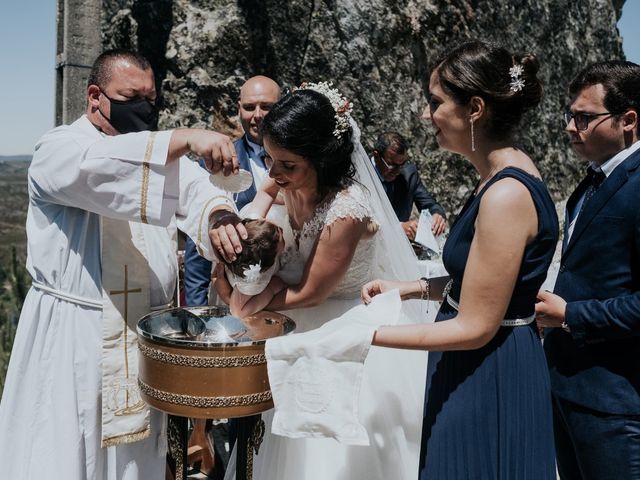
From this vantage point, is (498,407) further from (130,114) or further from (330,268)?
(130,114)

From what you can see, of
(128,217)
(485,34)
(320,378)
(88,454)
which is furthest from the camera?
(485,34)

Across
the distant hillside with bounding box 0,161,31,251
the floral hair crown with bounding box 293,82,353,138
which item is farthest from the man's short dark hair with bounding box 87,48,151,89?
the distant hillside with bounding box 0,161,31,251

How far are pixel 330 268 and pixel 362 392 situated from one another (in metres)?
0.57

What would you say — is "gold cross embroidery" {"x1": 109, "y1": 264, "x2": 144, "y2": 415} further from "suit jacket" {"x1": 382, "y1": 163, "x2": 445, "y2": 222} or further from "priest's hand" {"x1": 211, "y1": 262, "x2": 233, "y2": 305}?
"suit jacket" {"x1": 382, "y1": 163, "x2": 445, "y2": 222}

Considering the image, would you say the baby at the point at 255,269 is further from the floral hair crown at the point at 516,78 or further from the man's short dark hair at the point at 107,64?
the floral hair crown at the point at 516,78

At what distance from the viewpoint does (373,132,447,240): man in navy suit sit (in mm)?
5434

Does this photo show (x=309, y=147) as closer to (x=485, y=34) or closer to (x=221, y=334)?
(x=221, y=334)

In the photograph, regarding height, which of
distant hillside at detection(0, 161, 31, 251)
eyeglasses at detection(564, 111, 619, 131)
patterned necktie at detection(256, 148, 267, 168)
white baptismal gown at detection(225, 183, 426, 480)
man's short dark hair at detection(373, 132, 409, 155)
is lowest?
distant hillside at detection(0, 161, 31, 251)

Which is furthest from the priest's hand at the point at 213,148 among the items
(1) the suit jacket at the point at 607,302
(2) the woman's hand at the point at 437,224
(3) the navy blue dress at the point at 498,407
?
(2) the woman's hand at the point at 437,224

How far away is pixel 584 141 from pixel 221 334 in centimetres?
161

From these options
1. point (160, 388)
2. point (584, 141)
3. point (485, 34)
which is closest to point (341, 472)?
point (160, 388)

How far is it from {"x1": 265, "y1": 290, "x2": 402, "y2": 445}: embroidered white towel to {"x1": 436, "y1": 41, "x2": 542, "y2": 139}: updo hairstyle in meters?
0.76

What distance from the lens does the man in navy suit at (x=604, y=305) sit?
2.12m

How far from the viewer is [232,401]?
184 cm
